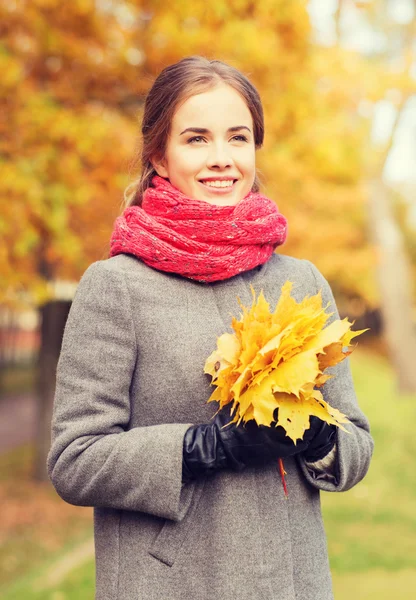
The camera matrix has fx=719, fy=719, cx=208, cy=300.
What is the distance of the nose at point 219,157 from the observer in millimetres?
1957

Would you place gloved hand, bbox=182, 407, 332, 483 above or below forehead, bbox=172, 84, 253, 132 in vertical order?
below

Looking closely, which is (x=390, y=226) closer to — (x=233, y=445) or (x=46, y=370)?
(x=46, y=370)

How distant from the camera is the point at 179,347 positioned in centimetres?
185

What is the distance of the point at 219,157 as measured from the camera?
77.0 inches

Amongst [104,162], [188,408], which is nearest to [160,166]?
[188,408]

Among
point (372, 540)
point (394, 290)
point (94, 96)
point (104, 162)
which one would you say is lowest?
point (372, 540)

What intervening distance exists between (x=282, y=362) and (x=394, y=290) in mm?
14774

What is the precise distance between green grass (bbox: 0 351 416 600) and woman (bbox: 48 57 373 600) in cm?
342

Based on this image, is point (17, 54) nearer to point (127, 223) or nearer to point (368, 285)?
point (127, 223)

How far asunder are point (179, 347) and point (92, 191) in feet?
14.3

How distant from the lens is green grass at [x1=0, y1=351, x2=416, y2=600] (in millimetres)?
5102

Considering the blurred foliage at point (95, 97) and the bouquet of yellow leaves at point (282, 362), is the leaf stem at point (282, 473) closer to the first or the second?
the bouquet of yellow leaves at point (282, 362)

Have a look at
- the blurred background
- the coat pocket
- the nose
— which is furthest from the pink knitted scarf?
the blurred background

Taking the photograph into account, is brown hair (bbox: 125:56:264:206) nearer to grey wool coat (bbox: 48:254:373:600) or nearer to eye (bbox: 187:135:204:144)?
eye (bbox: 187:135:204:144)
